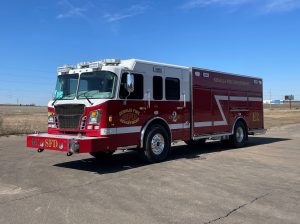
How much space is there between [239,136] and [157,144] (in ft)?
18.2

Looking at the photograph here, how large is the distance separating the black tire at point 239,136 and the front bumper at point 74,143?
22.3 ft

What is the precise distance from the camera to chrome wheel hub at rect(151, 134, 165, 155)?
11250mm

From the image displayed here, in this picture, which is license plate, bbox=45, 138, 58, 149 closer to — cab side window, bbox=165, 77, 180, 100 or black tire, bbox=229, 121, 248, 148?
cab side window, bbox=165, 77, 180, 100

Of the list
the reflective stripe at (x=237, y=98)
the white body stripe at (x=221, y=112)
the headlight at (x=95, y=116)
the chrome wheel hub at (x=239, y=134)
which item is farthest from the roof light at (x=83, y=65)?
the chrome wheel hub at (x=239, y=134)

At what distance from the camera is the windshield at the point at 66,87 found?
10.9m

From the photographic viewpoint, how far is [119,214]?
6.11m

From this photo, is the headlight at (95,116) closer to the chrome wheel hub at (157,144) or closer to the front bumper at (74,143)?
the front bumper at (74,143)

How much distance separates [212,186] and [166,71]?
4.78 meters

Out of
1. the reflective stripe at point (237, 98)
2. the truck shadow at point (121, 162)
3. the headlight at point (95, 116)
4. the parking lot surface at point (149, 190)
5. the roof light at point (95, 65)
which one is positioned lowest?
the parking lot surface at point (149, 190)

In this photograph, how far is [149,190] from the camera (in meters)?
7.75

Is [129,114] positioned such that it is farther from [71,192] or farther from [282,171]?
[282,171]

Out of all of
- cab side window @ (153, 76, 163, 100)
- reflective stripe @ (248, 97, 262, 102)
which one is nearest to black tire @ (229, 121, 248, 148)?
reflective stripe @ (248, 97, 262, 102)

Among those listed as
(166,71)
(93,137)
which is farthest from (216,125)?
(93,137)

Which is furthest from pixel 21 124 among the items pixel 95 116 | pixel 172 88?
pixel 95 116
